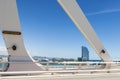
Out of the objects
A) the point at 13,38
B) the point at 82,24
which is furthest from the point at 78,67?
the point at 13,38

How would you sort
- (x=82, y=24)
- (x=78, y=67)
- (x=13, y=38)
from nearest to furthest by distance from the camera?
(x=13, y=38) < (x=78, y=67) < (x=82, y=24)

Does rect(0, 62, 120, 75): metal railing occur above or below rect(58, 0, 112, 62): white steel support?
below

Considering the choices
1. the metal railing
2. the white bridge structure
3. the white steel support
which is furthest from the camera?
the white steel support

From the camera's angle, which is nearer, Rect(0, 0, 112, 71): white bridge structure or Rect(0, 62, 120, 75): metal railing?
Rect(0, 0, 112, 71): white bridge structure

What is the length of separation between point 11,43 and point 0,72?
2.75 metres

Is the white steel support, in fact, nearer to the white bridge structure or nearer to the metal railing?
the metal railing

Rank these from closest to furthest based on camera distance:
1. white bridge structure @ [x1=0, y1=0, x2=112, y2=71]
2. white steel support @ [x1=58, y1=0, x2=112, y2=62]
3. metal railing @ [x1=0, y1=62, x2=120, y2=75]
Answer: white bridge structure @ [x1=0, y1=0, x2=112, y2=71] → metal railing @ [x1=0, y1=62, x2=120, y2=75] → white steel support @ [x1=58, y1=0, x2=112, y2=62]

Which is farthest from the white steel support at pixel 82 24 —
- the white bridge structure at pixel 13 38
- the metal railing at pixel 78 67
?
the white bridge structure at pixel 13 38

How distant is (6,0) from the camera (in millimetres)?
19375

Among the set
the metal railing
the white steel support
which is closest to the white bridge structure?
the metal railing

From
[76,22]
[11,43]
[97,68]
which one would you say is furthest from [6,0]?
[97,68]

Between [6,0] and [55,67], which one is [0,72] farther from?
[55,67]

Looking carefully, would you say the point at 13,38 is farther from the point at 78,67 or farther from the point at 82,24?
the point at 82,24

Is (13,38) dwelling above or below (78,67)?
above
